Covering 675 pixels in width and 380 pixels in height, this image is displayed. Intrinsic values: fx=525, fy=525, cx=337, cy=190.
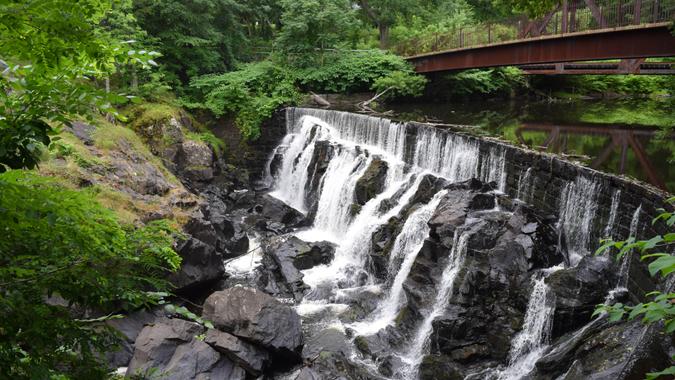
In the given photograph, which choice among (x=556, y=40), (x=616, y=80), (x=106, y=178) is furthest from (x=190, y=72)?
(x=616, y=80)

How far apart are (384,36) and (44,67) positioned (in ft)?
109

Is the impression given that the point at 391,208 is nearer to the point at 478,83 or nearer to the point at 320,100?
the point at 320,100

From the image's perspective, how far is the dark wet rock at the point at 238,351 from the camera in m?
9.81

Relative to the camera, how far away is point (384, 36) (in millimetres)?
34656

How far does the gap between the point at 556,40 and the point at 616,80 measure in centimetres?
1880

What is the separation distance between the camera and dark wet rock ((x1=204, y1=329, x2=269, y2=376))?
9812 millimetres

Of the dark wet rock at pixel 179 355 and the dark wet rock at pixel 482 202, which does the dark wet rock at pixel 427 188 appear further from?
the dark wet rock at pixel 179 355

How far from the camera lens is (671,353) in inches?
266

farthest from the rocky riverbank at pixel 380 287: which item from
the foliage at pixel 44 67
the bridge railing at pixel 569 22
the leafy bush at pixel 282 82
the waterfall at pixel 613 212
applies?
the leafy bush at pixel 282 82

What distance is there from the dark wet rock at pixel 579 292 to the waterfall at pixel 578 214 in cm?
149

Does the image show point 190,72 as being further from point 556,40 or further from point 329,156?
point 556,40

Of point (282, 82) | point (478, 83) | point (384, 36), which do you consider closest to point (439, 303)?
point (282, 82)

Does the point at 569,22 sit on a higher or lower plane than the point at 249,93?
higher

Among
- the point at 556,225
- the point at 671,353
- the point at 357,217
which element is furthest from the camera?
the point at 357,217
